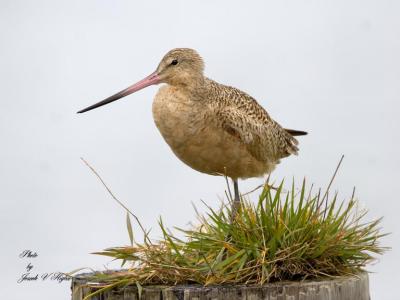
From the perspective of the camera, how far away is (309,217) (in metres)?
6.74

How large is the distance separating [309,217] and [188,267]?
1221mm

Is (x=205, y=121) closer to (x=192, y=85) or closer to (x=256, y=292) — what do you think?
(x=192, y=85)

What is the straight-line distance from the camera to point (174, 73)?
8281 mm

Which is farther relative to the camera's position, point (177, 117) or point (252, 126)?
point (252, 126)

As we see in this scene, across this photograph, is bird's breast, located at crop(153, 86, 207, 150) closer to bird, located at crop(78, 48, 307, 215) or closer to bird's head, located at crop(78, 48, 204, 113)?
bird, located at crop(78, 48, 307, 215)

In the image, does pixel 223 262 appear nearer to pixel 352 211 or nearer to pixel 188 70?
pixel 352 211

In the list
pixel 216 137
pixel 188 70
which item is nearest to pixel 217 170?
pixel 216 137

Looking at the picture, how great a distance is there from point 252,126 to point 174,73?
3.58 ft

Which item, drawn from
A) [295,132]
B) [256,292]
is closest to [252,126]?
[295,132]

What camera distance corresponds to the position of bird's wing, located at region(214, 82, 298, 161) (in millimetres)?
8023

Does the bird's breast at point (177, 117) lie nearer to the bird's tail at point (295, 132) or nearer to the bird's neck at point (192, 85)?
the bird's neck at point (192, 85)

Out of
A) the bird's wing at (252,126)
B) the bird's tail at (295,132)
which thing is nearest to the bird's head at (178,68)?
the bird's wing at (252,126)

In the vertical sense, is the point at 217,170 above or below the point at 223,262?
above

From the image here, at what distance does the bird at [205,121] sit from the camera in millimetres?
7766
